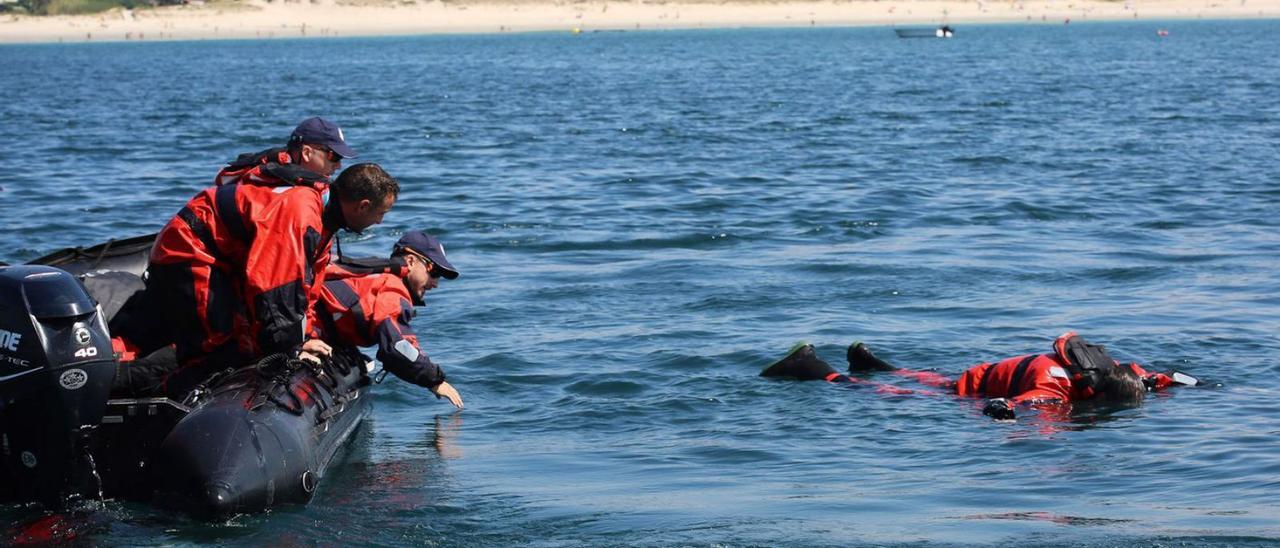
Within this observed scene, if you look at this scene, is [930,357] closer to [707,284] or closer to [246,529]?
[707,284]

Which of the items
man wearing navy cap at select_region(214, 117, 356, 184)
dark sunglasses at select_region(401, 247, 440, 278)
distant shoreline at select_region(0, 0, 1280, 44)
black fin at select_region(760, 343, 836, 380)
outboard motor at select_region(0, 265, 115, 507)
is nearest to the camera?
outboard motor at select_region(0, 265, 115, 507)

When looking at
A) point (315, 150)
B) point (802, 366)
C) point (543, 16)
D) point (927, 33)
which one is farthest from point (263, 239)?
point (543, 16)

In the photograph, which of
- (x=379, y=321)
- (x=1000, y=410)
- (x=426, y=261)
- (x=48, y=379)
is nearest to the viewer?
(x=48, y=379)

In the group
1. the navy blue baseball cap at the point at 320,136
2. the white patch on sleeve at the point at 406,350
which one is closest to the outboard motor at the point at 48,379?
the navy blue baseball cap at the point at 320,136

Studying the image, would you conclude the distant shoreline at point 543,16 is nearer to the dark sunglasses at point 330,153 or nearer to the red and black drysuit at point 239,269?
the dark sunglasses at point 330,153

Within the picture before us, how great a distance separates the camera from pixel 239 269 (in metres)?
6.93

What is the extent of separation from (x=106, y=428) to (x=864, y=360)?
204 inches

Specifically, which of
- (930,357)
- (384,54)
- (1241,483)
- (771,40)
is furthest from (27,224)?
(771,40)

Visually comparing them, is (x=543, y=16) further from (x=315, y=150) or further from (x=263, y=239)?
(x=263, y=239)

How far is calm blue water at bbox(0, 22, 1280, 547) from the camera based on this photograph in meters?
7.36

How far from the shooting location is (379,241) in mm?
16172

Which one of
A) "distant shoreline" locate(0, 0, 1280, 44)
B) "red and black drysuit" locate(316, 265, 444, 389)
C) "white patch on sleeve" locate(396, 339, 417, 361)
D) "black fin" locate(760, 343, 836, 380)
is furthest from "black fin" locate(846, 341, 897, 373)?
"distant shoreline" locate(0, 0, 1280, 44)

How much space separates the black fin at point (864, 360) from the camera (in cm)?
1026

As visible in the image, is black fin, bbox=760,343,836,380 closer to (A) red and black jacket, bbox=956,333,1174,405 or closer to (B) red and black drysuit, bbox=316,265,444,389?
(A) red and black jacket, bbox=956,333,1174,405
